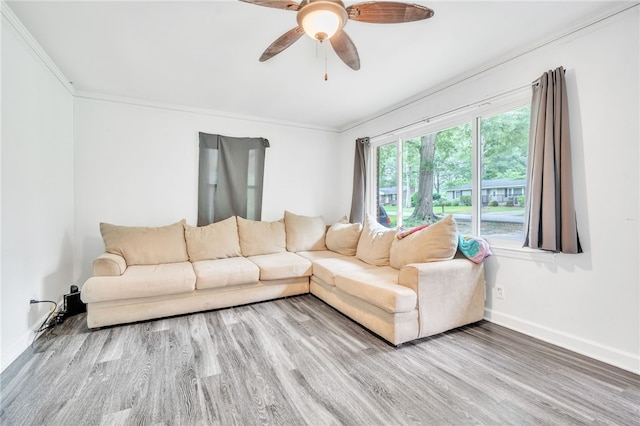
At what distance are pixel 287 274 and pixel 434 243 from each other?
5.46 feet

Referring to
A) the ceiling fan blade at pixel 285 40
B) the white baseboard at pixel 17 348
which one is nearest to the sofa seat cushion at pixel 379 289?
the ceiling fan blade at pixel 285 40

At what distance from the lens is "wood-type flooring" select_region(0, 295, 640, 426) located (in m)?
1.53

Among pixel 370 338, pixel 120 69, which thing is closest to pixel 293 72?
pixel 120 69

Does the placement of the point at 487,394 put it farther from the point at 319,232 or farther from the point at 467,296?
the point at 319,232

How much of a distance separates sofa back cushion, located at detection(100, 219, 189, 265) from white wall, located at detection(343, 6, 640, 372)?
357cm

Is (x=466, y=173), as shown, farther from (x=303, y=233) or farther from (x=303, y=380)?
(x=303, y=380)

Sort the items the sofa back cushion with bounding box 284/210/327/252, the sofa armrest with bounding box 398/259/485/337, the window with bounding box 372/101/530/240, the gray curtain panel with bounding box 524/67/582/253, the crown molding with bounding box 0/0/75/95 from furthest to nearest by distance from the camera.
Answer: the sofa back cushion with bounding box 284/210/327/252 < the window with bounding box 372/101/530/240 < the sofa armrest with bounding box 398/259/485/337 < the gray curtain panel with bounding box 524/67/582/253 < the crown molding with bounding box 0/0/75/95

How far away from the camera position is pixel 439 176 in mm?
3393

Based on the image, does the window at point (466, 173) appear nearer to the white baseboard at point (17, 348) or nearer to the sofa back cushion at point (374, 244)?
the sofa back cushion at point (374, 244)

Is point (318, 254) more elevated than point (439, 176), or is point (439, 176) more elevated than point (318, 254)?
point (439, 176)

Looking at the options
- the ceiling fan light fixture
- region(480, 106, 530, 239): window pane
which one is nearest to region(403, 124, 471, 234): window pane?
region(480, 106, 530, 239): window pane

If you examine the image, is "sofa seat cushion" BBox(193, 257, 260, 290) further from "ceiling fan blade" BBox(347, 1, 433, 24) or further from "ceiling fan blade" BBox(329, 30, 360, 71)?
"ceiling fan blade" BBox(347, 1, 433, 24)

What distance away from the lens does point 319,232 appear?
4.29 m

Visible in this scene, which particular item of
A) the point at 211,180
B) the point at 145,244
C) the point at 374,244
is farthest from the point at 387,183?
the point at 145,244
